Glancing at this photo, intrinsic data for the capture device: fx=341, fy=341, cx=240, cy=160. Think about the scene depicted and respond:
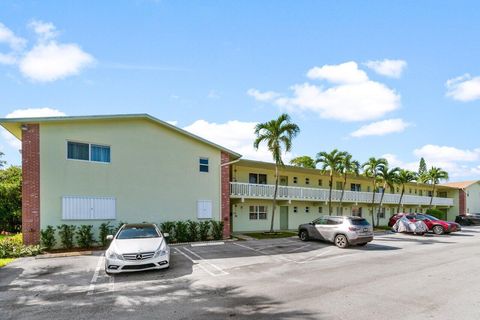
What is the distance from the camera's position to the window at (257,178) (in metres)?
27.5

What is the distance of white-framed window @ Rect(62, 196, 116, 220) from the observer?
15883mm

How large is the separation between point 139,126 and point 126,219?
497cm

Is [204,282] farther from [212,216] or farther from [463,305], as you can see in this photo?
[212,216]

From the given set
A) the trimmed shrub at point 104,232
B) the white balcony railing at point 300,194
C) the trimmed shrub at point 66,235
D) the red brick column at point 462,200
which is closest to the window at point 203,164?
the white balcony railing at point 300,194

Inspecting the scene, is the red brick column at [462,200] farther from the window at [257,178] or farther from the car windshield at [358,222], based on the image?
the car windshield at [358,222]

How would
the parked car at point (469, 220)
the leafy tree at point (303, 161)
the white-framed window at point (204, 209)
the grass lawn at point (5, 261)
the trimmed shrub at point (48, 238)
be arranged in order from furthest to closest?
the leafy tree at point (303, 161) < the parked car at point (469, 220) < the white-framed window at point (204, 209) < the trimmed shrub at point (48, 238) < the grass lawn at point (5, 261)

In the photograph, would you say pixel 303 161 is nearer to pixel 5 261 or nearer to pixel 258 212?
pixel 258 212

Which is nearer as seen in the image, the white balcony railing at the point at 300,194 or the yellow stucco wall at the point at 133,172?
the yellow stucco wall at the point at 133,172

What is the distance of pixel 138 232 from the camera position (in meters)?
11.9

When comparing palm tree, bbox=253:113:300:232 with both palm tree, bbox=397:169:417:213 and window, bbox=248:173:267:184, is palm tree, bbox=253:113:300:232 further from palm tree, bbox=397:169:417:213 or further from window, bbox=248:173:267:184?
palm tree, bbox=397:169:417:213

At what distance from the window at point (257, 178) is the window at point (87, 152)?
12777 millimetres

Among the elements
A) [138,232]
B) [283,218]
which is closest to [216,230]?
[138,232]

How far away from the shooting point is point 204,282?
31.2ft

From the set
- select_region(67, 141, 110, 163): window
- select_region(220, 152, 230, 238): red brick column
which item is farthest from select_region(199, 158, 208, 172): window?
select_region(67, 141, 110, 163): window
